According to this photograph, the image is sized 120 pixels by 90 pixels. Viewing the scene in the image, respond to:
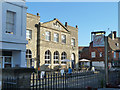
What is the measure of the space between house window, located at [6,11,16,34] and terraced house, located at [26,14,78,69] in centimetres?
1200

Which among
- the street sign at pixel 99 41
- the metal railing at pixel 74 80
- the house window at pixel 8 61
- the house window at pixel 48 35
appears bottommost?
the metal railing at pixel 74 80

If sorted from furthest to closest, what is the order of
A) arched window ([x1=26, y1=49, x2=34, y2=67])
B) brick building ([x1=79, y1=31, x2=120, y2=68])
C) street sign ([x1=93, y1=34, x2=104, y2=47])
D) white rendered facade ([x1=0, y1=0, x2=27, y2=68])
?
brick building ([x1=79, y1=31, x2=120, y2=68]) < arched window ([x1=26, y1=49, x2=34, y2=67]) < white rendered facade ([x1=0, y1=0, x2=27, y2=68]) < street sign ([x1=93, y1=34, x2=104, y2=47])

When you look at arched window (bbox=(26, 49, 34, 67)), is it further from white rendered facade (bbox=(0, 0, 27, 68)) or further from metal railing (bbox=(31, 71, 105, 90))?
metal railing (bbox=(31, 71, 105, 90))

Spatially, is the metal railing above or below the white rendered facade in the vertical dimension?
below

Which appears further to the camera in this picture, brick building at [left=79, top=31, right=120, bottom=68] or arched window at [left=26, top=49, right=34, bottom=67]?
brick building at [left=79, top=31, right=120, bottom=68]

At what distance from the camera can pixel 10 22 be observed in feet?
35.6

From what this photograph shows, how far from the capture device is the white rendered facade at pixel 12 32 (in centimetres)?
1034

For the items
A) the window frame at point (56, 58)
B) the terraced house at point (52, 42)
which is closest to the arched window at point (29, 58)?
the terraced house at point (52, 42)

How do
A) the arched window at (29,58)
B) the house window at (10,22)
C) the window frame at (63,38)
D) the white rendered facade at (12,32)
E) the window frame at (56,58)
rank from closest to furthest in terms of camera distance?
1. the white rendered facade at (12,32)
2. the house window at (10,22)
3. the arched window at (29,58)
4. the window frame at (56,58)
5. the window frame at (63,38)

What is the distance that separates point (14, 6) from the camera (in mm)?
11102

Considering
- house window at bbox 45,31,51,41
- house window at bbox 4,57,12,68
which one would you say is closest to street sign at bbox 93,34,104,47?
house window at bbox 4,57,12,68

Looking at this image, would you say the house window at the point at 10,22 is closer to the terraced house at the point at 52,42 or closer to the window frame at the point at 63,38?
the terraced house at the point at 52,42

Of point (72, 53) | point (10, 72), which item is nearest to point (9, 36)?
point (10, 72)

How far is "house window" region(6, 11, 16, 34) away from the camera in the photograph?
10757 millimetres
